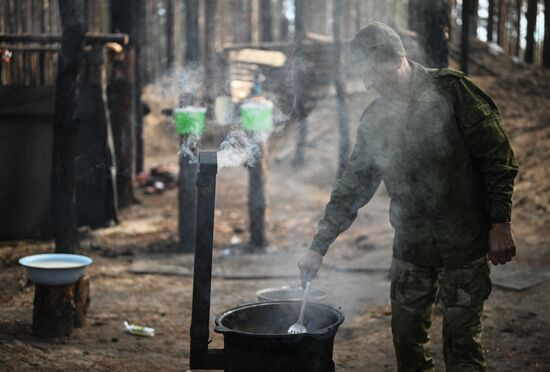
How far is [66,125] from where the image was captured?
7.12 meters

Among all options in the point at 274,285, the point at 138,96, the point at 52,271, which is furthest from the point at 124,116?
the point at 52,271

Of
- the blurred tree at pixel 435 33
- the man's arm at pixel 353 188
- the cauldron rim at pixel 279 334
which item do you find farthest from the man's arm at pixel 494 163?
the blurred tree at pixel 435 33

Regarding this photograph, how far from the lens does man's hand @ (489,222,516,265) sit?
3182mm

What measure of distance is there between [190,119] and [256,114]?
83cm

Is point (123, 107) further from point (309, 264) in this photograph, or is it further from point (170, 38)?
point (170, 38)

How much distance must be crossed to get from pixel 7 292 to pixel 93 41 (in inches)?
172

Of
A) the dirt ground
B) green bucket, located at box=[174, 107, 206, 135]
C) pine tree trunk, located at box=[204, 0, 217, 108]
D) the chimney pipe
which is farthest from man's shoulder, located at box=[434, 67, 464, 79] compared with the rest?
pine tree trunk, located at box=[204, 0, 217, 108]

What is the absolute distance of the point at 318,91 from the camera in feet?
49.6

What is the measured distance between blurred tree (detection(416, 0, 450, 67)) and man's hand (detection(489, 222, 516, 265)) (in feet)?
10.6

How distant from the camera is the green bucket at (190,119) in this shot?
25.9ft

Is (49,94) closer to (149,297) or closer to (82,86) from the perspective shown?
(82,86)

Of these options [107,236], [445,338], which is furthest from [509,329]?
[107,236]

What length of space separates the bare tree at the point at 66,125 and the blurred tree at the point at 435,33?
3.72 metres

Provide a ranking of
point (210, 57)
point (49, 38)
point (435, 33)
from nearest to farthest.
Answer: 1. point (435, 33)
2. point (49, 38)
3. point (210, 57)
